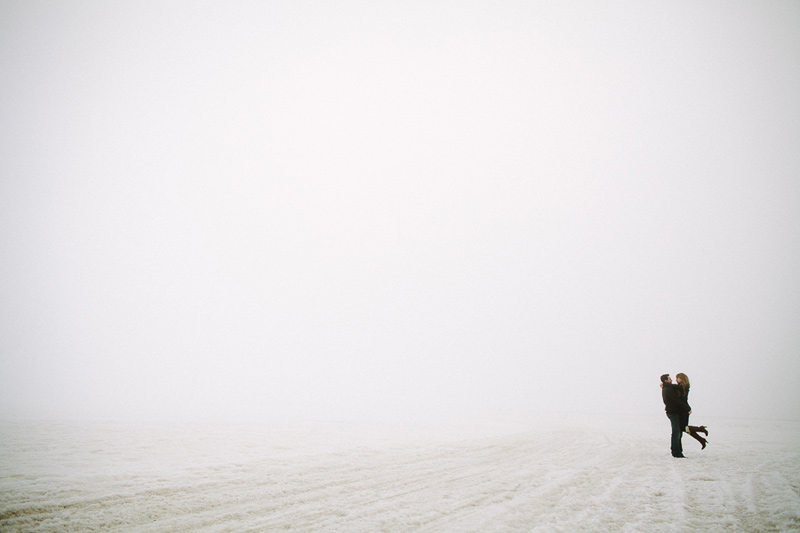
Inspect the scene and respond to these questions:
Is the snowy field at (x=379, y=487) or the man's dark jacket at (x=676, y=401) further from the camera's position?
the man's dark jacket at (x=676, y=401)

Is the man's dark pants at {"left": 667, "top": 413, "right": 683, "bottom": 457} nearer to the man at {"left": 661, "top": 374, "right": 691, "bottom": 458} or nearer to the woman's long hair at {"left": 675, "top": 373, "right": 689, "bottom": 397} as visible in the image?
the man at {"left": 661, "top": 374, "right": 691, "bottom": 458}

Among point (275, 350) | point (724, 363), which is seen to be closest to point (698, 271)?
point (724, 363)

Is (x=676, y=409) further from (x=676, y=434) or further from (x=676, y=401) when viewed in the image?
(x=676, y=434)

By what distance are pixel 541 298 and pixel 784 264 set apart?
112m

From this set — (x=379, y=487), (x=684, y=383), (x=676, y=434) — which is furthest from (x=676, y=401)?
(x=379, y=487)

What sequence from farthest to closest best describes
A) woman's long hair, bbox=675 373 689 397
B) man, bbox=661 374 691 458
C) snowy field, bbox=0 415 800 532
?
1. woman's long hair, bbox=675 373 689 397
2. man, bbox=661 374 691 458
3. snowy field, bbox=0 415 800 532

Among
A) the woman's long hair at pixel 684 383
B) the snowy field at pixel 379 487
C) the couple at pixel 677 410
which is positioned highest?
the woman's long hair at pixel 684 383

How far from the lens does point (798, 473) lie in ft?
25.0

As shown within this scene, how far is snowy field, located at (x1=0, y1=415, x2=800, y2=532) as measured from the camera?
15.0ft

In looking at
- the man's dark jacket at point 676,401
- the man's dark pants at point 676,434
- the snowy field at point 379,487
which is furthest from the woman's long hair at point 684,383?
the snowy field at point 379,487

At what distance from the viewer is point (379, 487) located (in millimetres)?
6238

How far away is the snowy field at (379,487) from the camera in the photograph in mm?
4578

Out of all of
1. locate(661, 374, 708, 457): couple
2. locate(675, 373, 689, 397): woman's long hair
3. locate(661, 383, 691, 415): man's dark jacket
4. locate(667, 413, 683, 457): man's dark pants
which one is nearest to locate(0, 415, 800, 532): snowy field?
locate(667, 413, 683, 457): man's dark pants

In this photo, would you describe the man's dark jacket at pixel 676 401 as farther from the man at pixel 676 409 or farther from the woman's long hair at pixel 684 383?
the woman's long hair at pixel 684 383
